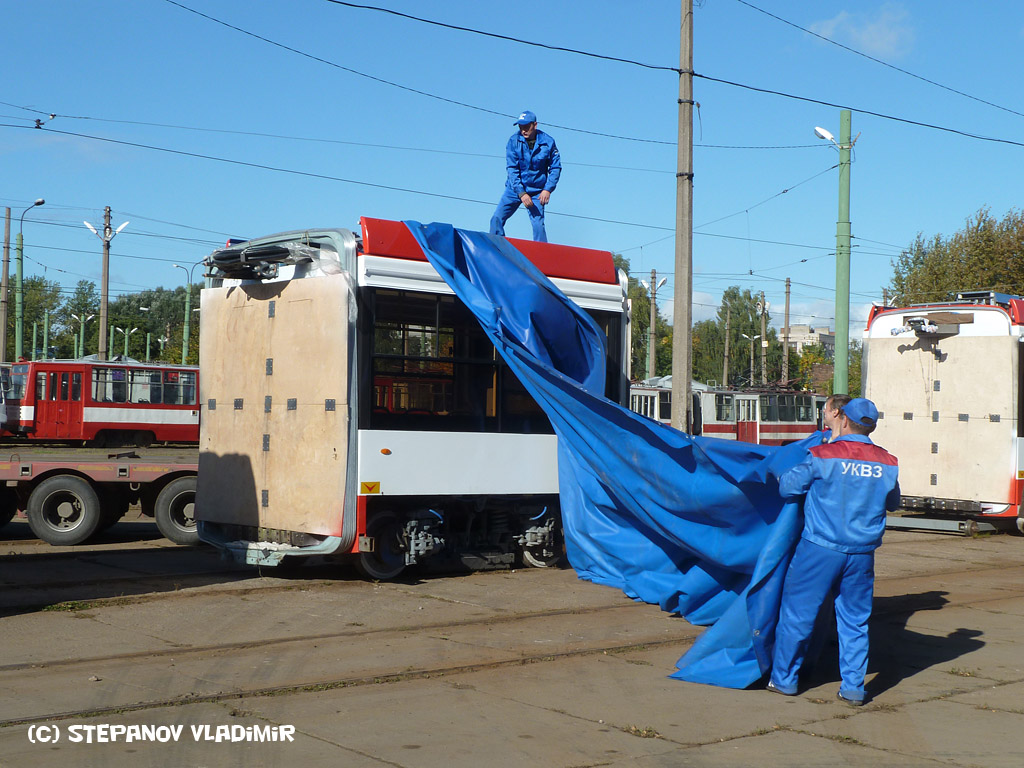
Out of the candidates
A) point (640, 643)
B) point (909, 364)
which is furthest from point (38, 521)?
point (909, 364)

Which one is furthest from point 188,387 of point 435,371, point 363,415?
point 363,415

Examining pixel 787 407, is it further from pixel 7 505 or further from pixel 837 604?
pixel 837 604

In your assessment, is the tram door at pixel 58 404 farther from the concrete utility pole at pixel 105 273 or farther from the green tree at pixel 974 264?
the green tree at pixel 974 264

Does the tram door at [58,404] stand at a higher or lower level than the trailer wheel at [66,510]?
higher

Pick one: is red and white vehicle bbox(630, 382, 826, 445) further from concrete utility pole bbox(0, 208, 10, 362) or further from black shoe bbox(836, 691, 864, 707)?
black shoe bbox(836, 691, 864, 707)

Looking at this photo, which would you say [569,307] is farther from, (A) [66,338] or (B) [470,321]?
(A) [66,338]

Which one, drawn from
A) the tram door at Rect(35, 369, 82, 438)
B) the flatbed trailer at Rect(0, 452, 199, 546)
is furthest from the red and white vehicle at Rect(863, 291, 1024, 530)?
the tram door at Rect(35, 369, 82, 438)

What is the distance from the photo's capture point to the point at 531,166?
13.1 meters

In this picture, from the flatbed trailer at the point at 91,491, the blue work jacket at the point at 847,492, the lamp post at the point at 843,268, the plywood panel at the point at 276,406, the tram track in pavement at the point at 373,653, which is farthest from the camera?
the lamp post at the point at 843,268

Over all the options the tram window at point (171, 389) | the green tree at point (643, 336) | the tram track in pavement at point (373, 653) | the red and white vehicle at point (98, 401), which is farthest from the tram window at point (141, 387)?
the green tree at point (643, 336)

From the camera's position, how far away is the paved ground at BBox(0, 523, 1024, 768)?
5723mm

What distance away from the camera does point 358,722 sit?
6.13m

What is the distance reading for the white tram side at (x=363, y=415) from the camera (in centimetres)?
1048

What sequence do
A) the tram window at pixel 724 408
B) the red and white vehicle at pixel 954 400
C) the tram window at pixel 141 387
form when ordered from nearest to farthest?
the red and white vehicle at pixel 954 400
the tram window at pixel 141 387
the tram window at pixel 724 408
